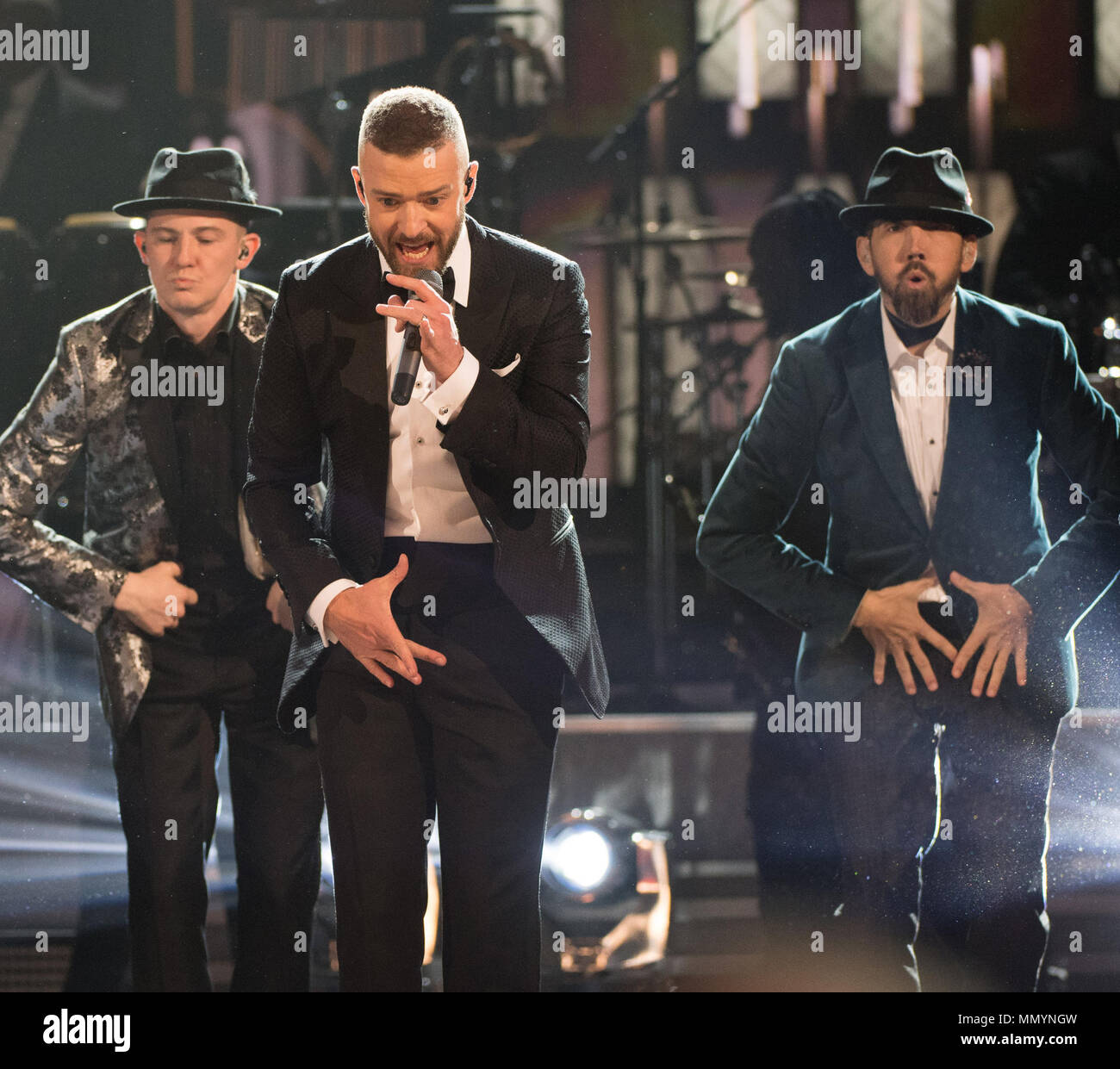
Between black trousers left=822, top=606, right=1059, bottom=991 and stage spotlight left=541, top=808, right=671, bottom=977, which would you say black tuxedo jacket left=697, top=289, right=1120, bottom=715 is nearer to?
black trousers left=822, top=606, right=1059, bottom=991

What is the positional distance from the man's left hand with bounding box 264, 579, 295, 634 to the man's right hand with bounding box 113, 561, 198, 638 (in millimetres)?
192

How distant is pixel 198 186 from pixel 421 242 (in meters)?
1.13

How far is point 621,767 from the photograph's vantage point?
12.3 feet

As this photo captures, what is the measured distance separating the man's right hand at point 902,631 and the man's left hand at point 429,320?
1437 millimetres

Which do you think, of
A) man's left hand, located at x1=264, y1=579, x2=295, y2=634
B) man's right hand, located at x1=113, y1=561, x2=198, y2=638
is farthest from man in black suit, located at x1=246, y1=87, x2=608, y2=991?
man's right hand, located at x1=113, y1=561, x2=198, y2=638

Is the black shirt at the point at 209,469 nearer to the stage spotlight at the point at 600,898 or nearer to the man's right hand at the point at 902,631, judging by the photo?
the stage spotlight at the point at 600,898

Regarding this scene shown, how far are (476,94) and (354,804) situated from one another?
2.04 metres

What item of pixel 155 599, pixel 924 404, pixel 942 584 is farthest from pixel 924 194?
pixel 155 599

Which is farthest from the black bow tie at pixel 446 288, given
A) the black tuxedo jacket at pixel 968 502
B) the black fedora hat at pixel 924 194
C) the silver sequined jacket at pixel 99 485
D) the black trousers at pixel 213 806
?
the black fedora hat at pixel 924 194

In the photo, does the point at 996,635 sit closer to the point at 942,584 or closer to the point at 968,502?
the point at 942,584

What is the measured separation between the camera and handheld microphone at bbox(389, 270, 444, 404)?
207cm

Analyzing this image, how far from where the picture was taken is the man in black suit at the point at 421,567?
7.67ft
